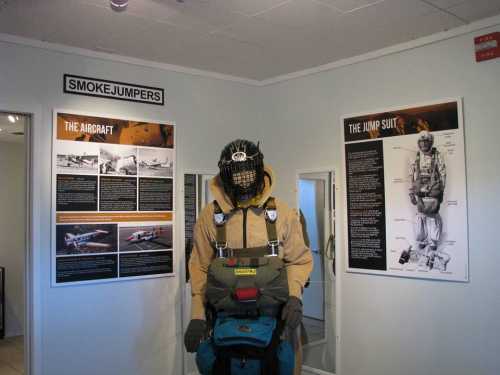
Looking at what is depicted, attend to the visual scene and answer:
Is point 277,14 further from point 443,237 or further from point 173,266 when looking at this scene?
point 173,266

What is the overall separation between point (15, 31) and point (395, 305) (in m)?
3.11

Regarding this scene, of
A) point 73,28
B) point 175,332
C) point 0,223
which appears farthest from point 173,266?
point 0,223

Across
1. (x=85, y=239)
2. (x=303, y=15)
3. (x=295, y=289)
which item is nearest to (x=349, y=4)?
(x=303, y=15)

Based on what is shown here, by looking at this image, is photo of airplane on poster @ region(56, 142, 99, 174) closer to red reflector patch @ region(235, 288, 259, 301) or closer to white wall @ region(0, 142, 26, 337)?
red reflector patch @ region(235, 288, 259, 301)

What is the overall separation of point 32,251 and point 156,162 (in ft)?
3.60

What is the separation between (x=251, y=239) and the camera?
2.78m

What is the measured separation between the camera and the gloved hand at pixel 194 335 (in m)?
2.68

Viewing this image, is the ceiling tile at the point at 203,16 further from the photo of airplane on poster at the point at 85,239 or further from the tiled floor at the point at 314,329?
the tiled floor at the point at 314,329

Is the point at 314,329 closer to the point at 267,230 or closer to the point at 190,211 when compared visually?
the point at 190,211

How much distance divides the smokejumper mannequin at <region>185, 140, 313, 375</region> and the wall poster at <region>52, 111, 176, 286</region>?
36.8 inches

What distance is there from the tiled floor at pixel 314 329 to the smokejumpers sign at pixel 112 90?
212 cm

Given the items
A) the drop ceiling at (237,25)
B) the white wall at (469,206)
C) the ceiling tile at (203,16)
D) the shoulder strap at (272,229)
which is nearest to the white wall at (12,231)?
the drop ceiling at (237,25)

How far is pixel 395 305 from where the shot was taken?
11.5 ft

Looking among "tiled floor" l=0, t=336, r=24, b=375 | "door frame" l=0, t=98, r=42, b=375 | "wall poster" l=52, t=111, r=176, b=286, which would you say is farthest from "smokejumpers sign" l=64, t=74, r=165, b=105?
"tiled floor" l=0, t=336, r=24, b=375
